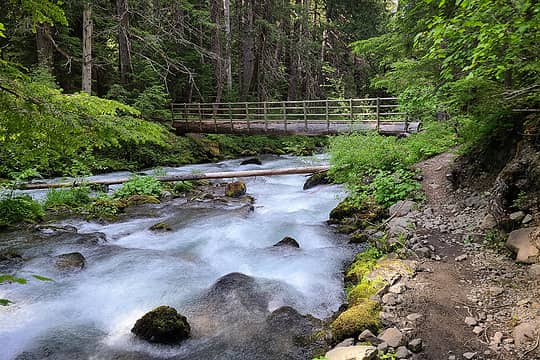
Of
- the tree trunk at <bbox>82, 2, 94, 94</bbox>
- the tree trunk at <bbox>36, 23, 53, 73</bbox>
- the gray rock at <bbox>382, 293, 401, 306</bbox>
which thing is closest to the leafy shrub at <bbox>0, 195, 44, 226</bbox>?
the tree trunk at <bbox>82, 2, 94, 94</bbox>

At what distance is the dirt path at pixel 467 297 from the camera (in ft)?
11.2

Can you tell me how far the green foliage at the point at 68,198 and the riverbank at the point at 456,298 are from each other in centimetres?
818

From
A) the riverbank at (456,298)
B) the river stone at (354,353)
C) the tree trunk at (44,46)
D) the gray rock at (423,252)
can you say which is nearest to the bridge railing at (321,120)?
the tree trunk at (44,46)

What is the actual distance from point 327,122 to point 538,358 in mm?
12287

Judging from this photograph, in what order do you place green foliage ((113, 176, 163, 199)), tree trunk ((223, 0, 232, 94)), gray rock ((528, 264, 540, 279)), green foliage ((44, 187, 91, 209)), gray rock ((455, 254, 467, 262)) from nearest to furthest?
gray rock ((528, 264, 540, 279))
gray rock ((455, 254, 467, 262))
green foliage ((44, 187, 91, 209))
green foliage ((113, 176, 163, 199))
tree trunk ((223, 0, 232, 94))

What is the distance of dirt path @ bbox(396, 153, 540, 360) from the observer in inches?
135

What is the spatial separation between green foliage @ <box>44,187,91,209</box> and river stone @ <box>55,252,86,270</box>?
3774 millimetres

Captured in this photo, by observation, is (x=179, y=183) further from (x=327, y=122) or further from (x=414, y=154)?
(x=414, y=154)

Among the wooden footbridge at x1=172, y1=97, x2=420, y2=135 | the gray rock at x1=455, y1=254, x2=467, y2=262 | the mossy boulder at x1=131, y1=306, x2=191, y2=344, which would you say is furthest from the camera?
the wooden footbridge at x1=172, y1=97, x2=420, y2=135

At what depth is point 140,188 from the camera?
11352 mm

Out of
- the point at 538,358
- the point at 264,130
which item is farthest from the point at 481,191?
the point at 264,130

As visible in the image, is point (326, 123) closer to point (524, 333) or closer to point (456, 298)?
point (456, 298)

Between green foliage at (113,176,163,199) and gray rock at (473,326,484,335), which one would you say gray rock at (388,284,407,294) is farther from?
green foliage at (113,176,163,199)

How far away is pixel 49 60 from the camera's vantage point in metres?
15.5
